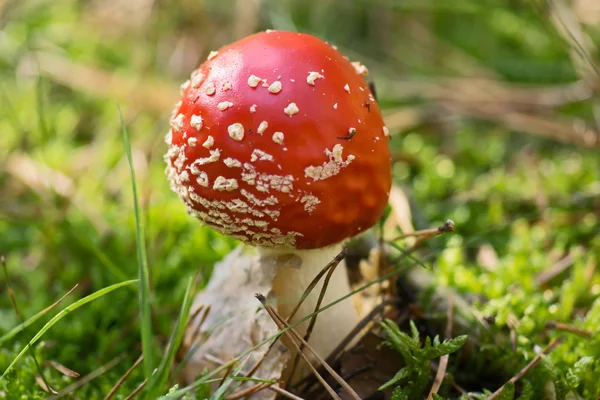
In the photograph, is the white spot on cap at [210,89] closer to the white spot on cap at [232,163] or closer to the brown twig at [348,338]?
the white spot on cap at [232,163]

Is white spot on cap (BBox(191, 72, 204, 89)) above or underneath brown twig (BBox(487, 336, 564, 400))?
above

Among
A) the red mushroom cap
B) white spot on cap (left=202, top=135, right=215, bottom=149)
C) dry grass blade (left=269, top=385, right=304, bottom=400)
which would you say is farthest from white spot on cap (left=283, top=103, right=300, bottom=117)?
dry grass blade (left=269, top=385, right=304, bottom=400)

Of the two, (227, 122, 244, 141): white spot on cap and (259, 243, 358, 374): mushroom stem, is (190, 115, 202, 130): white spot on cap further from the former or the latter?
(259, 243, 358, 374): mushroom stem

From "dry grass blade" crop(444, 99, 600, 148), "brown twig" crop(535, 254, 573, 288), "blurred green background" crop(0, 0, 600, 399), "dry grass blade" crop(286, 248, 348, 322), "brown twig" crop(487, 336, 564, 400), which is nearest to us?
"dry grass blade" crop(286, 248, 348, 322)

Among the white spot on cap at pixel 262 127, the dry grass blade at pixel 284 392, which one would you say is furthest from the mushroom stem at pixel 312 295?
the white spot on cap at pixel 262 127

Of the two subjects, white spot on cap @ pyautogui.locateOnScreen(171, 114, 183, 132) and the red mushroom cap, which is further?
white spot on cap @ pyautogui.locateOnScreen(171, 114, 183, 132)

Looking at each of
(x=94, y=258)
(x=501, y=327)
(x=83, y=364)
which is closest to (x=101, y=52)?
(x=94, y=258)
